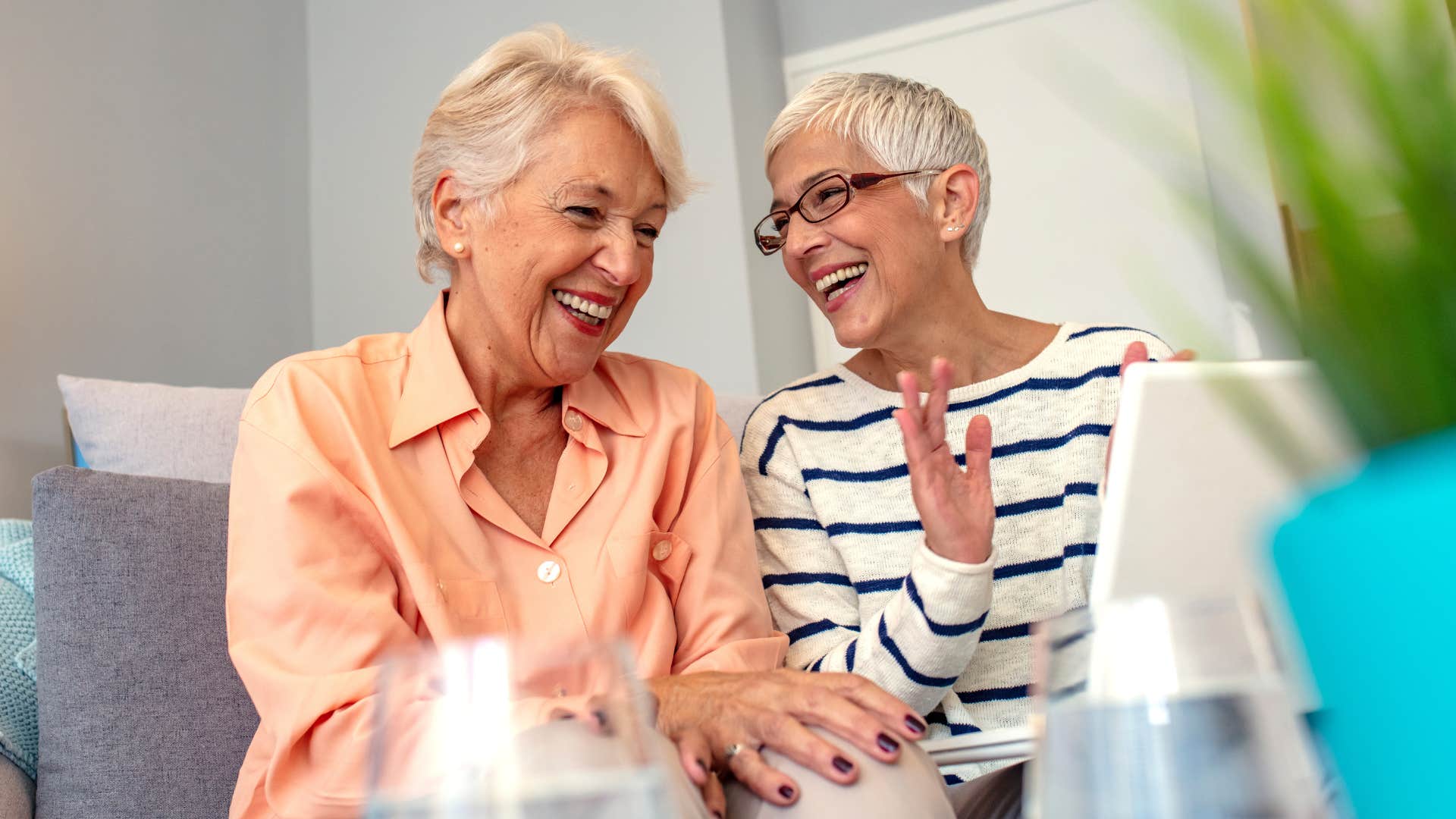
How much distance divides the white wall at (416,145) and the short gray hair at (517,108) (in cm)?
194

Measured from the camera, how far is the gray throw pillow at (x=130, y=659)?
1.43m

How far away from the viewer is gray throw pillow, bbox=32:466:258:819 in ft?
4.69

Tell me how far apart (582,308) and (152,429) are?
31.9 inches

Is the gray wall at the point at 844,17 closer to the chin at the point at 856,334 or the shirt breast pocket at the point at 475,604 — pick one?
the chin at the point at 856,334

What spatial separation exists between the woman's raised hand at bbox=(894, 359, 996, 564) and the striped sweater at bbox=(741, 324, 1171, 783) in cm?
15

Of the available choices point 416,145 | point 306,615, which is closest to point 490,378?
point 306,615

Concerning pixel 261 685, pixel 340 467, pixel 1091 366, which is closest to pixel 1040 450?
pixel 1091 366

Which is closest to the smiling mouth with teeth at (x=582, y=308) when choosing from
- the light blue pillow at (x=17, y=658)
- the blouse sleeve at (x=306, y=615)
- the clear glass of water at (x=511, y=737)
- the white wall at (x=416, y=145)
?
the blouse sleeve at (x=306, y=615)

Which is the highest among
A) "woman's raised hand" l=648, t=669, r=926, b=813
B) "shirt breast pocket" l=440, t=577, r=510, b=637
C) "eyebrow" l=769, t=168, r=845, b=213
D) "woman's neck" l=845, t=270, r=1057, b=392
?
"eyebrow" l=769, t=168, r=845, b=213

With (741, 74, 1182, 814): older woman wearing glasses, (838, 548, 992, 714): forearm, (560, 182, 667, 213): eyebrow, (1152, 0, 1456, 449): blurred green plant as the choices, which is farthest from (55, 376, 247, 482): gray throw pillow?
(1152, 0, 1456, 449): blurred green plant

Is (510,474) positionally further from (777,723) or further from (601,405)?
(777,723)

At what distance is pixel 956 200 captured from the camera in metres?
1.91

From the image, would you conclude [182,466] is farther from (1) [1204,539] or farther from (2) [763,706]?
(1) [1204,539]

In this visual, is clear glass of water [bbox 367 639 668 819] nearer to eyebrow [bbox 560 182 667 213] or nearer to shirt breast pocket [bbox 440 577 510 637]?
shirt breast pocket [bbox 440 577 510 637]
